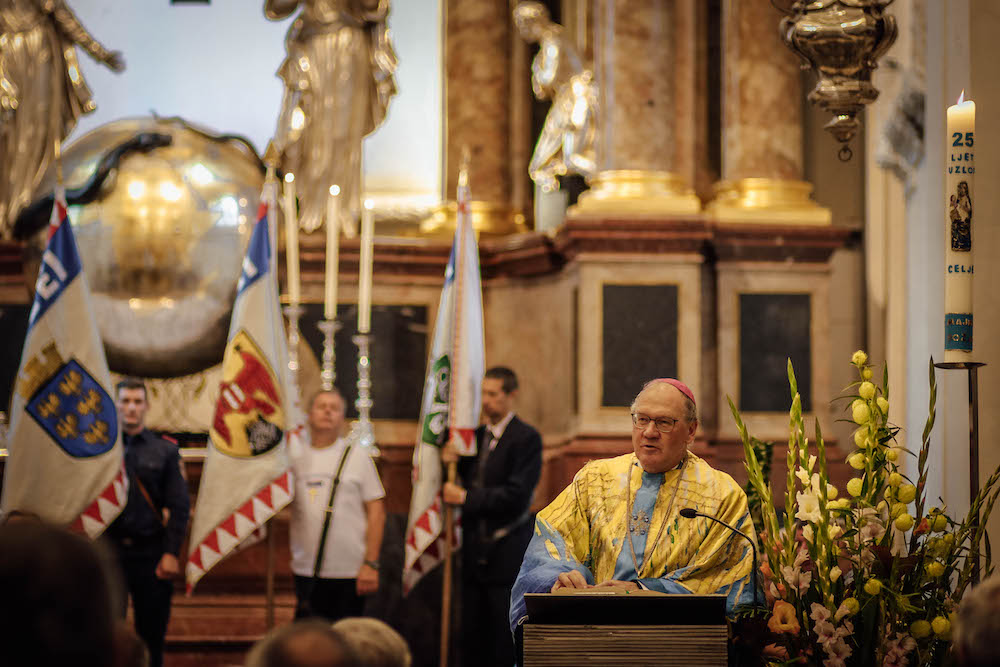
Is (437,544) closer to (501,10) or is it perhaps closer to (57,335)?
(57,335)

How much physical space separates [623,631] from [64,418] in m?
4.10

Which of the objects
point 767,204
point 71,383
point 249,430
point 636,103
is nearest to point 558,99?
point 636,103

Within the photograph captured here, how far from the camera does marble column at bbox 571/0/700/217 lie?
8.97 meters

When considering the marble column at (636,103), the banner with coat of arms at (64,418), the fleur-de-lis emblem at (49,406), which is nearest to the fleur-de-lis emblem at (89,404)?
the banner with coat of arms at (64,418)

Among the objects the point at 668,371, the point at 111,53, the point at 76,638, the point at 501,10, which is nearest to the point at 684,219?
the point at 668,371

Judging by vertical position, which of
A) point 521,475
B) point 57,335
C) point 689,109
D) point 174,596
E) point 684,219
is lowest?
point 174,596

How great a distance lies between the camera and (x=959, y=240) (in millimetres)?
4496

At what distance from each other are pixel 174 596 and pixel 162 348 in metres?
1.58

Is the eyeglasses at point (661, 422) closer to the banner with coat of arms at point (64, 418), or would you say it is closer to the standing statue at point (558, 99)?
the banner with coat of arms at point (64, 418)

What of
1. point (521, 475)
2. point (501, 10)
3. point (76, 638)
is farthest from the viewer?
point (501, 10)

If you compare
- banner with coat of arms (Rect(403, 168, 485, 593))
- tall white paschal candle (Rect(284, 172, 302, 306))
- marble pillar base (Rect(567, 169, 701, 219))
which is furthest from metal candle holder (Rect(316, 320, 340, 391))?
marble pillar base (Rect(567, 169, 701, 219))

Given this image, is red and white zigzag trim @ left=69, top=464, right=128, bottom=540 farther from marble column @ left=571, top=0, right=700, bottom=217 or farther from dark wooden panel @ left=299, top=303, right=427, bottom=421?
marble column @ left=571, top=0, right=700, bottom=217

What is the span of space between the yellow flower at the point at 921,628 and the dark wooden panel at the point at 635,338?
4.31 m

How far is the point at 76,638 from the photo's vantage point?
6.89 feet
